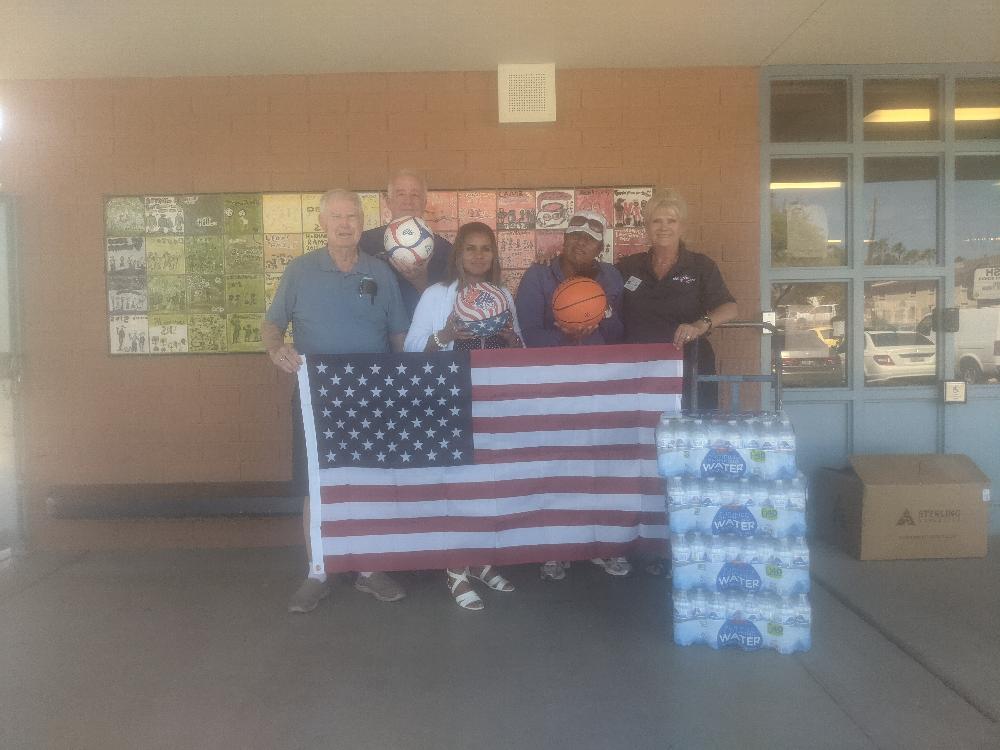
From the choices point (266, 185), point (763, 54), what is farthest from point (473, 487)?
point (763, 54)

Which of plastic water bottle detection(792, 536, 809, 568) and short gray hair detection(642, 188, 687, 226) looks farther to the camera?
short gray hair detection(642, 188, 687, 226)

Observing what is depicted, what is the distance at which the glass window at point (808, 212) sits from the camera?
14.8 feet

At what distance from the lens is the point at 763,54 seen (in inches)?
167

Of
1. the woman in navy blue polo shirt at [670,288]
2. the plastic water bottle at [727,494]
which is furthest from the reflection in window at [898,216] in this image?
the plastic water bottle at [727,494]

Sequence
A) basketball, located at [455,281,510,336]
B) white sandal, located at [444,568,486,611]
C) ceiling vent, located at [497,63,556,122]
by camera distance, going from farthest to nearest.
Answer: ceiling vent, located at [497,63,556,122]
white sandal, located at [444,568,486,611]
basketball, located at [455,281,510,336]

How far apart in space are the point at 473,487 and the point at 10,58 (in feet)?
12.5

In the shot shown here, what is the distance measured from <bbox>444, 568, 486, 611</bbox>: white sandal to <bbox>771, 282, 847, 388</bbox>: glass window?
257 centimetres

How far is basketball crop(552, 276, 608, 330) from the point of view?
323cm

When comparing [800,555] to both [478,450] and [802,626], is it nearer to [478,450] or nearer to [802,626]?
[802,626]

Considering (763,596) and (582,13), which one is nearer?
(763,596)

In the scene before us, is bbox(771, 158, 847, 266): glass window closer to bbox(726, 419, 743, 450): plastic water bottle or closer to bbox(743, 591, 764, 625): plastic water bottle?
bbox(726, 419, 743, 450): plastic water bottle

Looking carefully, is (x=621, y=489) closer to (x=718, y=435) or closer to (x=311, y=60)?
(x=718, y=435)

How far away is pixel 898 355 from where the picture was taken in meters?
4.57

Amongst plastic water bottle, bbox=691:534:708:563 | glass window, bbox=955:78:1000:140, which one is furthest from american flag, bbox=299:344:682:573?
glass window, bbox=955:78:1000:140
